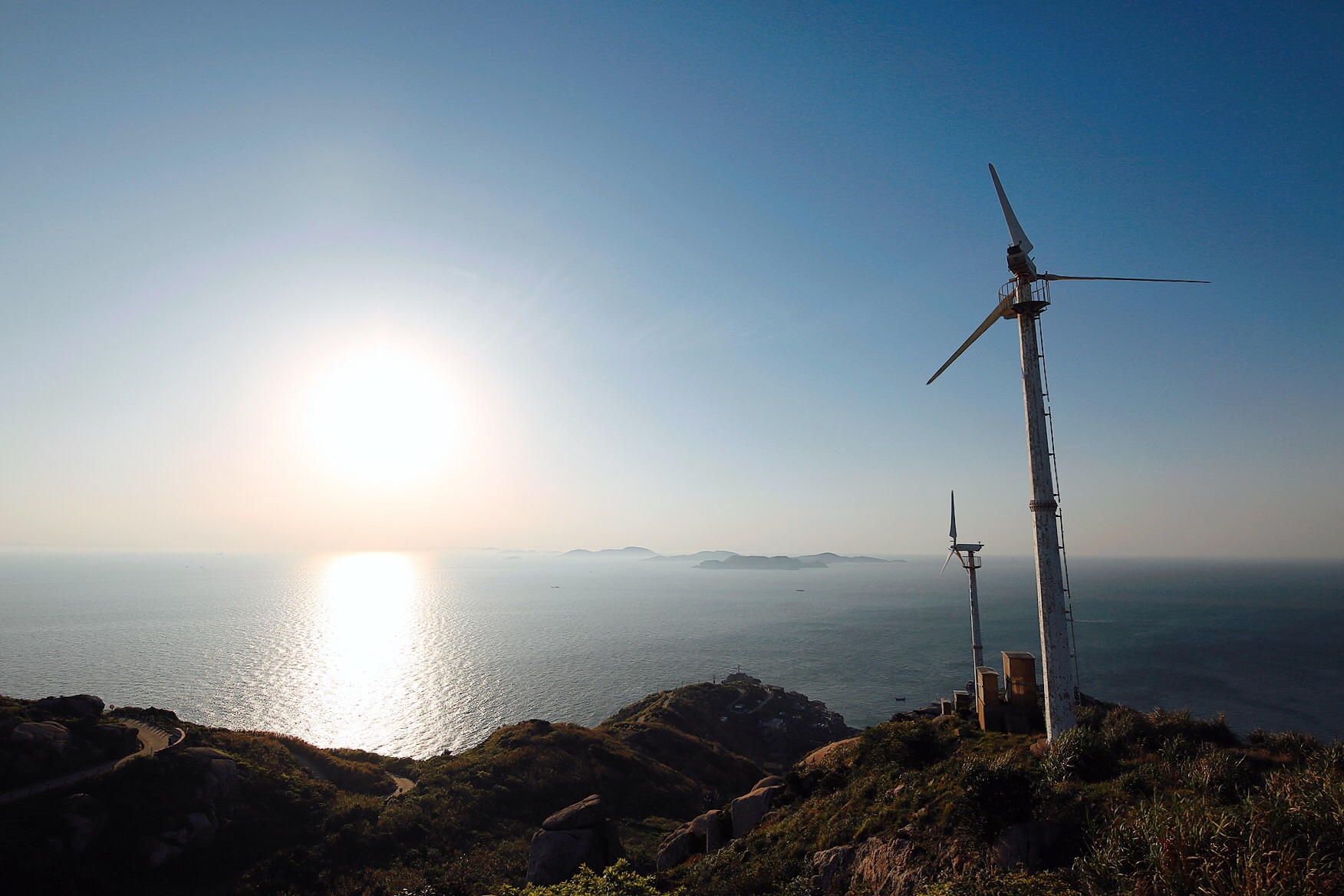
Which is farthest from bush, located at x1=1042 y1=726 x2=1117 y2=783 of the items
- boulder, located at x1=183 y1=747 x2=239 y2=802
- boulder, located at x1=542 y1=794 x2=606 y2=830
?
boulder, located at x1=183 y1=747 x2=239 y2=802

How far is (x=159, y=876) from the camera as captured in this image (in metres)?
30.0

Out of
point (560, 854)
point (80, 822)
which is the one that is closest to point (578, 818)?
point (560, 854)

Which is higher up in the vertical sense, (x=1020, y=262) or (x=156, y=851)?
(x=1020, y=262)

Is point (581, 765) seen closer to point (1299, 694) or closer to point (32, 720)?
point (32, 720)

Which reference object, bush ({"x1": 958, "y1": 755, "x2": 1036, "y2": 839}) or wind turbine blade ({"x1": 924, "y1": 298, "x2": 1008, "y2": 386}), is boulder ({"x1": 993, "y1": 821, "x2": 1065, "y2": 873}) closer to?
bush ({"x1": 958, "y1": 755, "x2": 1036, "y2": 839})

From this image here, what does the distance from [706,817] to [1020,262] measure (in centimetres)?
3447

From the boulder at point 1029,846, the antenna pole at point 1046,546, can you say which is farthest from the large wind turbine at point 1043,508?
the boulder at point 1029,846

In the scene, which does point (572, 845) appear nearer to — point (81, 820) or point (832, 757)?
point (832, 757)

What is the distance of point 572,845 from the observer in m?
30.5

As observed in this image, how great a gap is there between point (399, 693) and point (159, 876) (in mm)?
98501

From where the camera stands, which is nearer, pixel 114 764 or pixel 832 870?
pixel 832 870

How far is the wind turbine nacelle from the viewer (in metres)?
24.1

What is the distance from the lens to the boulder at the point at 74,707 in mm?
40281

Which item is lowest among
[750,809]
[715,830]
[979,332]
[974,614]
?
[715,830]
